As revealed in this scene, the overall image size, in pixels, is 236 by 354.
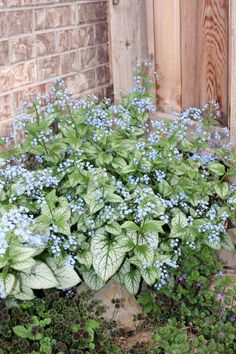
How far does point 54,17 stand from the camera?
3.23 m

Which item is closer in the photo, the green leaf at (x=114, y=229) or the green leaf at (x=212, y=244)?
the green leaf at (x=114, y=229)

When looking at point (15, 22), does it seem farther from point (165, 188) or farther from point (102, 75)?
point (165, 188)

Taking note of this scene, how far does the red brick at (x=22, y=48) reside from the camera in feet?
9.83

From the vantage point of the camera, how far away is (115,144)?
9.29 ft

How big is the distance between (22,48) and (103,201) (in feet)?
3.06

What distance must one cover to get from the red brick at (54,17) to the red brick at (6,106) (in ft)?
1.32

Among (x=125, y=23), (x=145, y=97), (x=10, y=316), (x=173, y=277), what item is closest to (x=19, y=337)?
(x=10, y=316)

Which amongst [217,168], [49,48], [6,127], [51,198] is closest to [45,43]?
[49,48]

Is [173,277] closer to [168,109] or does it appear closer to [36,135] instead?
[36,135]

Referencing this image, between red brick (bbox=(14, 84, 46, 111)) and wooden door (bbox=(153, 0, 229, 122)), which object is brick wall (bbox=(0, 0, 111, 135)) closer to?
red brick (bbox=(14, 84, 46, 111))

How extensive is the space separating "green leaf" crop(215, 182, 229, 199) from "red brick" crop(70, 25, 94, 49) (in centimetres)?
114

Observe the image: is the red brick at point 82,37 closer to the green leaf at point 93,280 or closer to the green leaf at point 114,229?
the green leaf at point 114,229

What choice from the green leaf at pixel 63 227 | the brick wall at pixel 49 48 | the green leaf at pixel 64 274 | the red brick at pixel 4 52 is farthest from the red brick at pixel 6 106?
the green leaf at pixel 64 274

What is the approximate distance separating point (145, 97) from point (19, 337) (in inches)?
55.8
